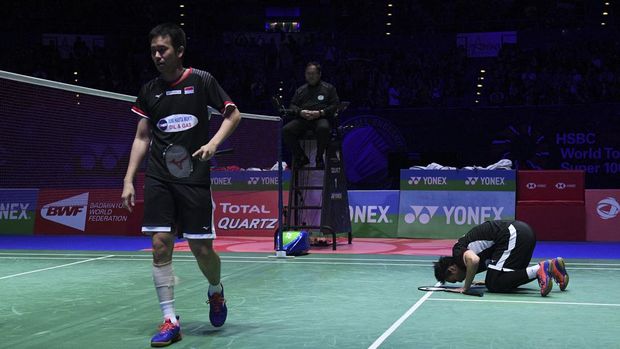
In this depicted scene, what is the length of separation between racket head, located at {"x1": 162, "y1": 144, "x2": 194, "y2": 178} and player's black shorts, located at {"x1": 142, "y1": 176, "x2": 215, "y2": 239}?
85 mm

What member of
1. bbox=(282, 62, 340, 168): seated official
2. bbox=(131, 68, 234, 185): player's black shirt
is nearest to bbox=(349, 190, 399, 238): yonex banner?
bbox=(282, 62, 340, 168): seated official

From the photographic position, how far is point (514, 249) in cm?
721

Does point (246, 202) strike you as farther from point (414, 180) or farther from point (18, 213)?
point (18, 213)

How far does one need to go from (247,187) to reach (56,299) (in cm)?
808

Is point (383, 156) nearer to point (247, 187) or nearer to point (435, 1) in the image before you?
point (247, 187)

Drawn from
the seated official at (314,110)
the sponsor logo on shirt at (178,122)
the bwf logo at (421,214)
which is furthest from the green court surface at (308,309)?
the bwf logo at (421,214)

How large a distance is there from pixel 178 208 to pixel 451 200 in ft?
32.6

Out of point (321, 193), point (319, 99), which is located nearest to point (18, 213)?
point (321, 193)

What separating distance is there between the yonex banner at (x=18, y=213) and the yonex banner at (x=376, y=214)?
23.2ft

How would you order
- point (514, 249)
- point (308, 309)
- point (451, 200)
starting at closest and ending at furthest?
point (308, 309), point (514, 249), point (451, 200)

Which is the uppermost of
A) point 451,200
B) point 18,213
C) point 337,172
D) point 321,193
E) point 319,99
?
point 319,99

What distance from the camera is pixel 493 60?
2500 cm

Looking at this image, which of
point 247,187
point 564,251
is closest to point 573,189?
point 564,251

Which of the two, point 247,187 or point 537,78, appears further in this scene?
point 537,78
